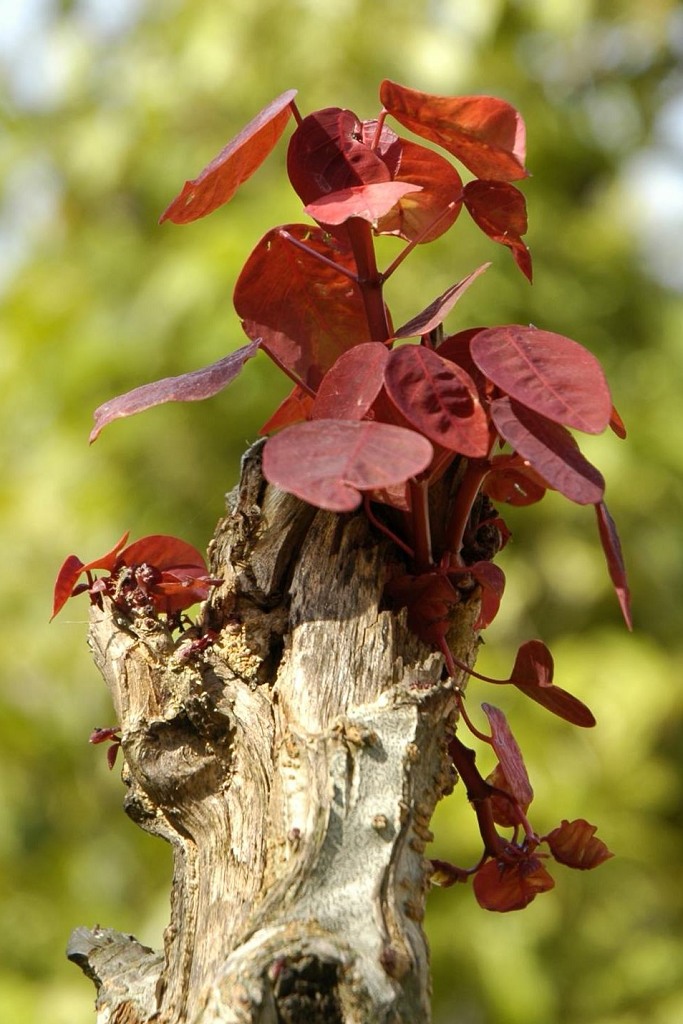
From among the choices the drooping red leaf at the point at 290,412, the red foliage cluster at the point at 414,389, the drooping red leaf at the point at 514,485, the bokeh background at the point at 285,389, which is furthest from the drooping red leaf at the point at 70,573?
the bokeh background at the point at 285,389

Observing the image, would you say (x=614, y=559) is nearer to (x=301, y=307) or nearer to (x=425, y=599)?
(x=425, y=599)

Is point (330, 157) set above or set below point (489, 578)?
above

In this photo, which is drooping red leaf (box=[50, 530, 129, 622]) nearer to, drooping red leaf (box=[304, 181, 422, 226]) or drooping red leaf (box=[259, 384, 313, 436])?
drooping red leaf (box=[259, 384, 313, 436])

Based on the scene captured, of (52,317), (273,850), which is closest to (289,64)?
(52,317)

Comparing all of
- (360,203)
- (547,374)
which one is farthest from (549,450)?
(360,203)

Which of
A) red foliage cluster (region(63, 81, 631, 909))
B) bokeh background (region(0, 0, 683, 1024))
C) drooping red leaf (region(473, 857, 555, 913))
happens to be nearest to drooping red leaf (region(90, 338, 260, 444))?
red foliage cluster (region(63, 81, 631, 909))

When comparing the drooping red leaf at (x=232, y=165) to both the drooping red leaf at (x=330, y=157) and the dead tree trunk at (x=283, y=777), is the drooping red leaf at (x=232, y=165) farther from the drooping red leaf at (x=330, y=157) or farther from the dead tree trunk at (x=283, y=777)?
the dead tree trunk at (x=283, y=777)
